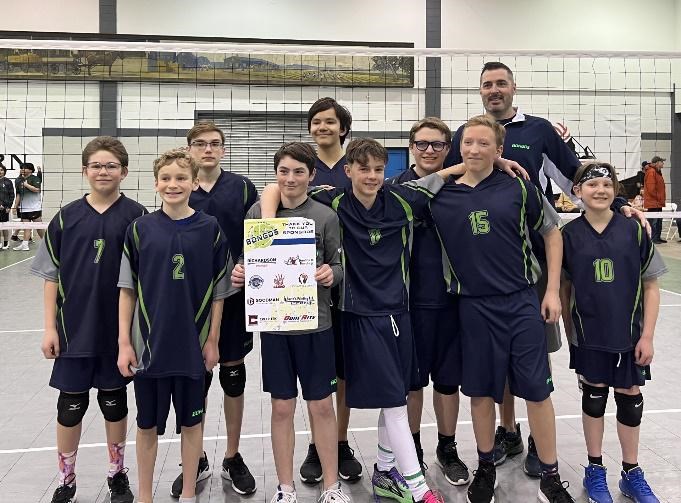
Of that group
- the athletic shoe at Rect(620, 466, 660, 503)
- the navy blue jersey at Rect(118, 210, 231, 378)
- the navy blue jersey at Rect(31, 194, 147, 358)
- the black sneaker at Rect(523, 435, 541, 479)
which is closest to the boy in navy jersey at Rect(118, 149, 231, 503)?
the navy blue jersey at Rect(118, 210, 231, 378)

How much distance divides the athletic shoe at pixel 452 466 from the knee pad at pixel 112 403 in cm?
146

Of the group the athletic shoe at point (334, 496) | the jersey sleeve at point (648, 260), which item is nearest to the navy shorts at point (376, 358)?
the athletic shoe at point (334, 496)

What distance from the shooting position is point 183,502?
2.37 metres

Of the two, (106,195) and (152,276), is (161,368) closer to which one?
(152,276)

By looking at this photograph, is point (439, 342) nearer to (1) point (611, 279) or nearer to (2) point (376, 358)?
(2) point (376, 358)

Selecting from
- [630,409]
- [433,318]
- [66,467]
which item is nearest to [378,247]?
[433,318]

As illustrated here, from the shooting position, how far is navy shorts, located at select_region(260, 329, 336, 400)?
7.69 ft

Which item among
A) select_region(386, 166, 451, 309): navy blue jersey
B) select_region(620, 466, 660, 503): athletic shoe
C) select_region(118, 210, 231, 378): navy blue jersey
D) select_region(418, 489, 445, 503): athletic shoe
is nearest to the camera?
select_region(118, 210, 231, 378): navy blue jersey

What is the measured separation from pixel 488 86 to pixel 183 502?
2290 millimetres

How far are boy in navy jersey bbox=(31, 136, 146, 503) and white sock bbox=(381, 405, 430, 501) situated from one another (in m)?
1.12

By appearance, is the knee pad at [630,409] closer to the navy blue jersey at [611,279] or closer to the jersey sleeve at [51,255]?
the navy blue jersey at [611,279]

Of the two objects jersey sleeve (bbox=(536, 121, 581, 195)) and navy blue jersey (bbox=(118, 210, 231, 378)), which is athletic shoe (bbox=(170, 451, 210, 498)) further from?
jersey sleeve (bbox=(536, 121, 581, 195))

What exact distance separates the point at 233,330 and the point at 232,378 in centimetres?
23

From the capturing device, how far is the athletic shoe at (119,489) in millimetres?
2484
